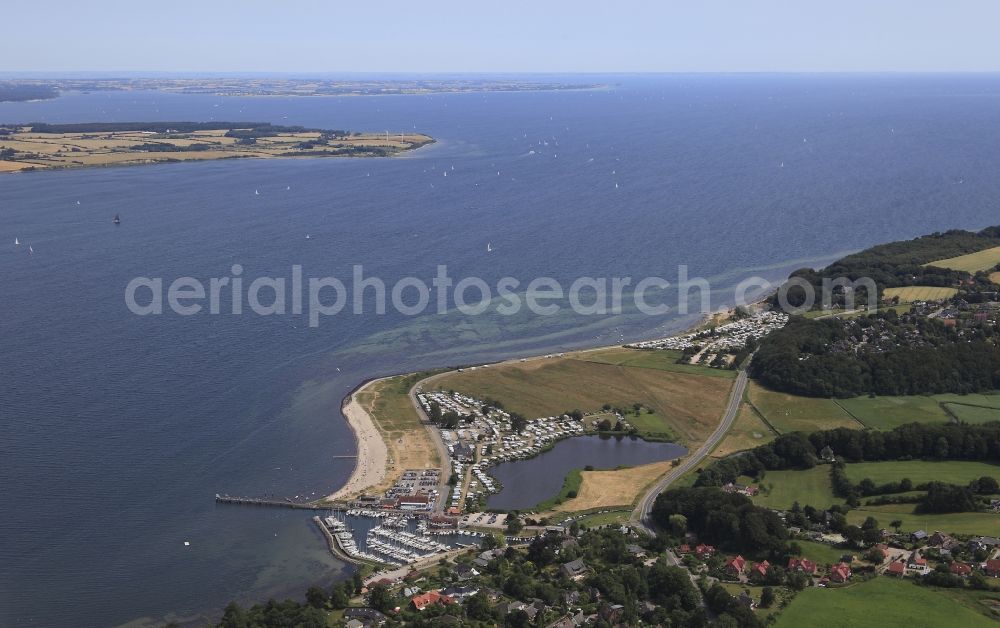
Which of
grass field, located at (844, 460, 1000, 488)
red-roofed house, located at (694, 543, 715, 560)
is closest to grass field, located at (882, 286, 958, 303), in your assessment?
grass field, located at (844, 460, 1000, 488)

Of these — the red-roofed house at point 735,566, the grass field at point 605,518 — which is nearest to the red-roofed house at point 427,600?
the grass field at point 605,518

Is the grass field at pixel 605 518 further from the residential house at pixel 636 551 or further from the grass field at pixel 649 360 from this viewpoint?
the grass field at pixel 649 360

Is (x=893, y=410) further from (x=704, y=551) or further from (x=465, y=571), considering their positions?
(x=465, y=571)

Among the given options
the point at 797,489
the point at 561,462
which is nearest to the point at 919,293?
the point at 797,489

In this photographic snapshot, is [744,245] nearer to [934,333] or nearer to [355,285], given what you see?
[934,333]

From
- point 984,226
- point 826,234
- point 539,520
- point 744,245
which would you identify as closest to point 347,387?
point 539,520

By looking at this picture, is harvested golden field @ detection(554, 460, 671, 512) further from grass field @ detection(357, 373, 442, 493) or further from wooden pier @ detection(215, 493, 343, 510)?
wooden pier @ detection(215, 493, 343, 510)

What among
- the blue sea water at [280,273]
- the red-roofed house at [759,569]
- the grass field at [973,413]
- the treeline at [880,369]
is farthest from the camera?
the treeline at [880,369]
